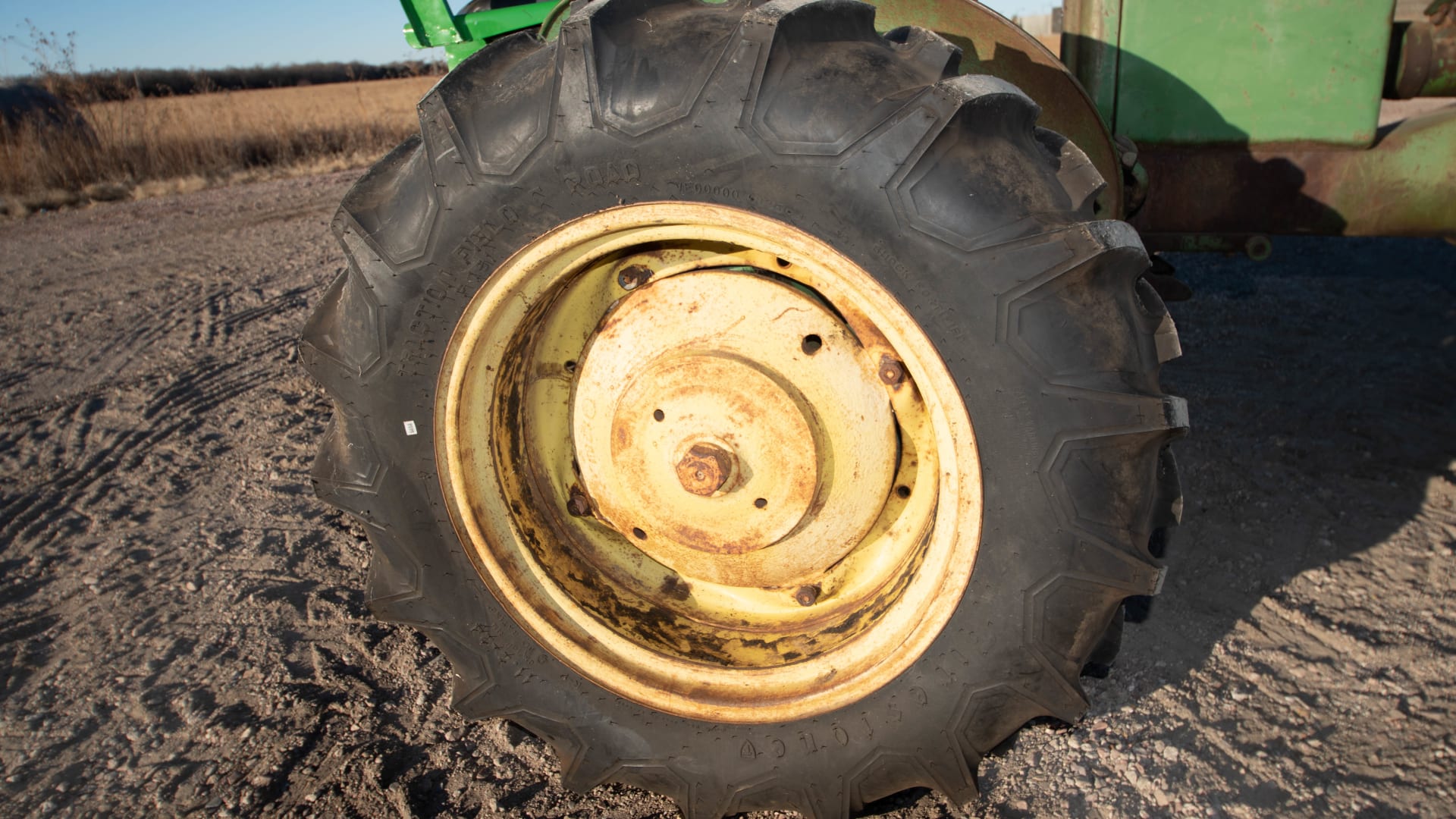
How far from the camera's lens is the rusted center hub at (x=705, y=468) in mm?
1678

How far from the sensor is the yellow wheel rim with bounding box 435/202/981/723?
1.66m

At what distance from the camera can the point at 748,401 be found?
5.55 ft

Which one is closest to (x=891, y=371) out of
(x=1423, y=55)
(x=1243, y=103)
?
(x=1243, y=103)

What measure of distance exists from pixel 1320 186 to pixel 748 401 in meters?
1.67

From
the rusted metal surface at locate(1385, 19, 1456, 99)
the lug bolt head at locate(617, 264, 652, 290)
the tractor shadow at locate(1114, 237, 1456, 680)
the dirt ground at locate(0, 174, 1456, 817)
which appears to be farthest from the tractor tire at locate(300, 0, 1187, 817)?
the rusted metal surface at locate(1385, 19, 1456, 99)

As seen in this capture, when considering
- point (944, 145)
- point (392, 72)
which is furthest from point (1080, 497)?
point (392, 72)

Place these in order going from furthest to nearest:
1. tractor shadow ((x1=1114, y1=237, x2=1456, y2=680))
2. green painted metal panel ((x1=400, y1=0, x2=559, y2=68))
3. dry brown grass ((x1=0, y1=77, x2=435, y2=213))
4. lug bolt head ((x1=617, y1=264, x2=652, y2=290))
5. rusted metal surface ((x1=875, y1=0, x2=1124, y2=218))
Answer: dry brown grass ((x1=0, y1=77, x2=435, y2=213))
green painted metal panel ((x1=400, y1=0, x2=559, y2=68))
tractor shadow ((x1=1114, y1=237, x2=1456, y2=680))
rusted metal surface ((x1=875, y1=0, x2=1124, y2=218))
lug bolt head ((x1=617, y1=264, x2=652, y2=290))

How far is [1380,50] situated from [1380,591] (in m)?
1.39

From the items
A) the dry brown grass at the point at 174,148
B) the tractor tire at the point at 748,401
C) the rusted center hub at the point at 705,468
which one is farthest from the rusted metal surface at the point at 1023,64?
the dry brown grass at the point at 174,148

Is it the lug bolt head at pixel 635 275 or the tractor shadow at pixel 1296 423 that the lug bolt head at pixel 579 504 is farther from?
the tractor shadow at pixel 1296 423

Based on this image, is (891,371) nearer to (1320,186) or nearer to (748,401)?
(748,401)

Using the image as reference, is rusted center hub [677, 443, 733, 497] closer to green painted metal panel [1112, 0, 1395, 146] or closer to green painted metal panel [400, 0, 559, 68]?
green painted metal panel [1112, 0, 1395, 146]

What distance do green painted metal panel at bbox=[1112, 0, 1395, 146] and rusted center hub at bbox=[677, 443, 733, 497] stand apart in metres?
1.41

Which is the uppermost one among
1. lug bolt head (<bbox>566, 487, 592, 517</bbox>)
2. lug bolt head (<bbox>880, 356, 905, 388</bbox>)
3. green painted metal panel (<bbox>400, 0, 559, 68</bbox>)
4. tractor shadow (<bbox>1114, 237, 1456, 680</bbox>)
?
green painted metal panel (<bbox>400, 0, 559, 68</bbox>)
